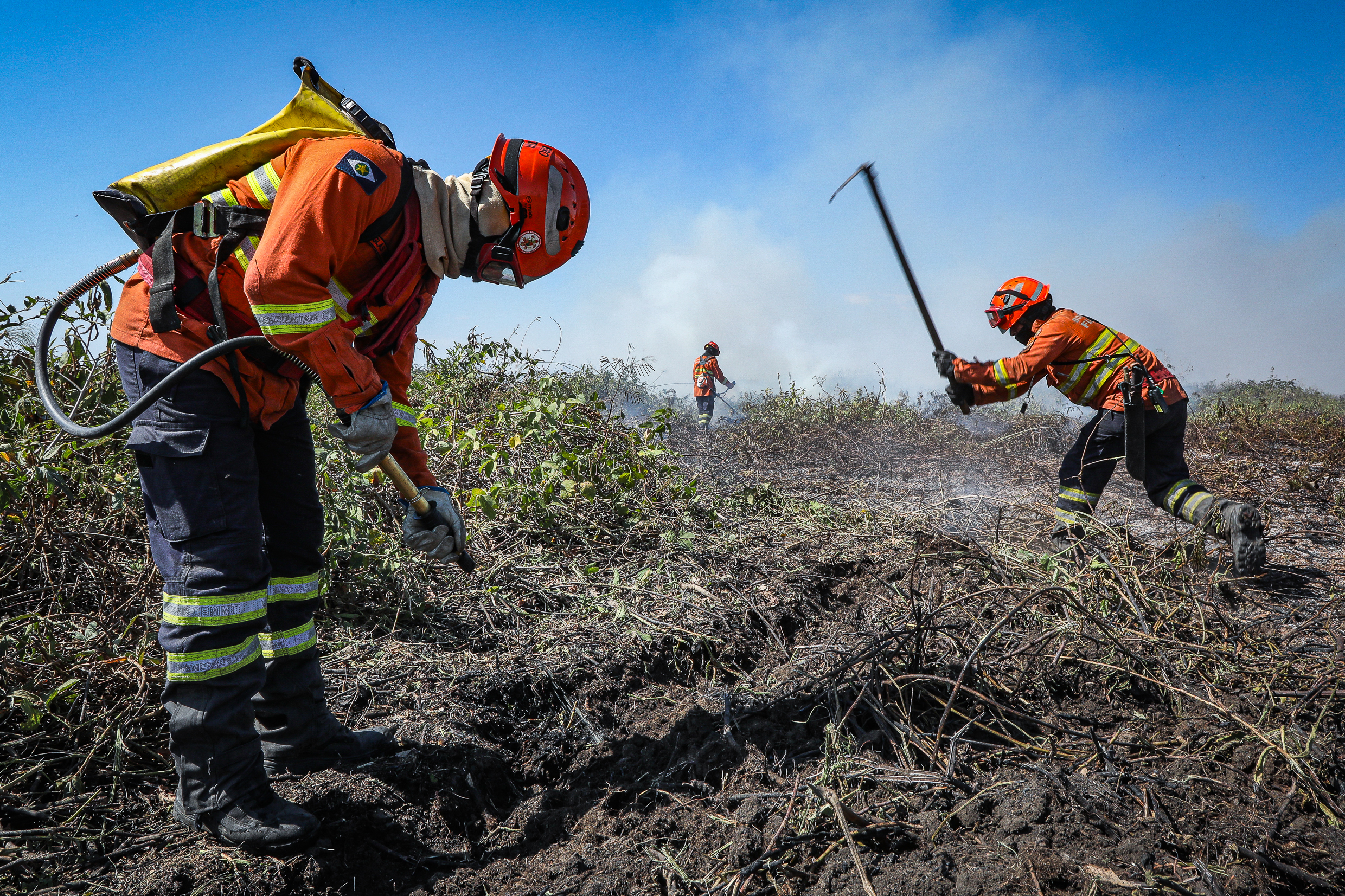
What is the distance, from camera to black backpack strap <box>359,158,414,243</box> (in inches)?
78.2

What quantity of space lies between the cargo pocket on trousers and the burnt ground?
3.01 ft

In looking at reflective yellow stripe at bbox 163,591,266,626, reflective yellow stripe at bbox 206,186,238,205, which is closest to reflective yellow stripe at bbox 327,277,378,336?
reflective yellow stripe at bbox 206,186,238,205

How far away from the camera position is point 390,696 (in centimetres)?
263

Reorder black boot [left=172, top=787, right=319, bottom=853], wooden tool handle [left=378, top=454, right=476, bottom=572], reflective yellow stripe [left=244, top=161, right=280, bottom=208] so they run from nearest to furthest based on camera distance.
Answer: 1. black boot [left=172, top=787, right=319, bottom=853]
2. reflective yellow stripe [left=244, top=161, right=280, bottom=208]
3. wooden tool handle [left=378, top=454, right=476, bottom=572]

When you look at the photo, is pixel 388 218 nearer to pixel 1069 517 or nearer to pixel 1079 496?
pixel 1069 517

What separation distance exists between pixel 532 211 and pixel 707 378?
10.6 metres

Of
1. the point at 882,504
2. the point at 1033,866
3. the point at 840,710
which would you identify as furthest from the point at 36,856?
the point at 882,504

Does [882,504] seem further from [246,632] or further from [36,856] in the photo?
[36,856]

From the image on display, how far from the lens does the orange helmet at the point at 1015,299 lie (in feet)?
15.8

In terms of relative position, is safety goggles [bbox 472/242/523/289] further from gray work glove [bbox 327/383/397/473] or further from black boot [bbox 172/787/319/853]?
black boot [bbox 172/787/319/853]

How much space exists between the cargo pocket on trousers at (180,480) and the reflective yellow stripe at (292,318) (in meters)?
0.38

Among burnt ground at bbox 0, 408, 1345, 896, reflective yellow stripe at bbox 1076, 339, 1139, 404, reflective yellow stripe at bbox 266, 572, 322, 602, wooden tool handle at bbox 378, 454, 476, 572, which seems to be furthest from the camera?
reflective yellow stripe at bbox 1076, 339, 1139, 404

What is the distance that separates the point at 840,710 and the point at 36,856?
2.41 meters

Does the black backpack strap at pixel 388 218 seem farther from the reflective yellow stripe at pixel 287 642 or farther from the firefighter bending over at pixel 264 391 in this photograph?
the reflective yellow stripe at pixel 287 642
